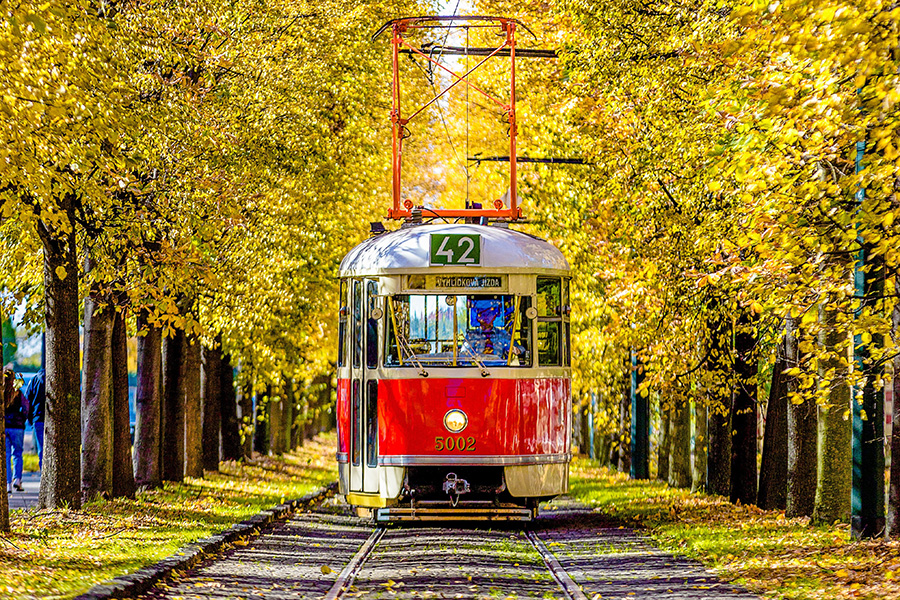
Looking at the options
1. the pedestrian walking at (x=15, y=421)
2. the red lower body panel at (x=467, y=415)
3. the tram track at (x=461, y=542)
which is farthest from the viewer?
the pedestrian walking at (x=15, y=421)

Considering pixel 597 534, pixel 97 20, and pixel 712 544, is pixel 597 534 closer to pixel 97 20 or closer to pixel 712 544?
pixel 712 544

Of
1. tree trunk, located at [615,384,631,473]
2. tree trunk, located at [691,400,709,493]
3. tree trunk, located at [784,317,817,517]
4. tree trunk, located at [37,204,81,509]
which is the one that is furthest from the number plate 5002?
tree trunk, located at [615,384,631,473]

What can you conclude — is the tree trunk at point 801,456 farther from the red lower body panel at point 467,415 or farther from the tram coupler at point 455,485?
the tram coupler at point 455,485

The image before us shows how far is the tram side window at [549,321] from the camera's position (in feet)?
53.4

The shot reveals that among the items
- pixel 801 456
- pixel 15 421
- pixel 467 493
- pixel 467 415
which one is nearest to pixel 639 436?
pixel 801 456

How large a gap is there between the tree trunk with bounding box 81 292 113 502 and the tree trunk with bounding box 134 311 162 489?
2352 millimetres

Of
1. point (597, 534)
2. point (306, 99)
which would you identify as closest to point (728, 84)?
point (597, 534)

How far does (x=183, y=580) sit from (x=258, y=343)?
1244cm

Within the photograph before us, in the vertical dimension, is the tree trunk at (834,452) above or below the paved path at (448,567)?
above

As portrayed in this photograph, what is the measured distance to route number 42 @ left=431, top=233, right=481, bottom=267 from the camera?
1611 cm

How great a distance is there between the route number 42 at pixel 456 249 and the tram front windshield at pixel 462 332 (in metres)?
0.43

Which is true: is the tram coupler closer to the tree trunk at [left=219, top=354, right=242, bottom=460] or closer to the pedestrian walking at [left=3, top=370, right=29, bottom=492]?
the pedestrian walking at [left=3, top=370, right=29, bottom=492]

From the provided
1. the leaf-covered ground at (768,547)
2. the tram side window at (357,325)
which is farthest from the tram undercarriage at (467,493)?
the leaf-covered ground at (768,547)

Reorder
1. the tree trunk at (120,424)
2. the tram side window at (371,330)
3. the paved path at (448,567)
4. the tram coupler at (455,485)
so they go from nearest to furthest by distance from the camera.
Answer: the paved path at (448,567) < the tram coupler at (455,485) < the tram side window at (371,330) < the tree trunk at (120,424)
